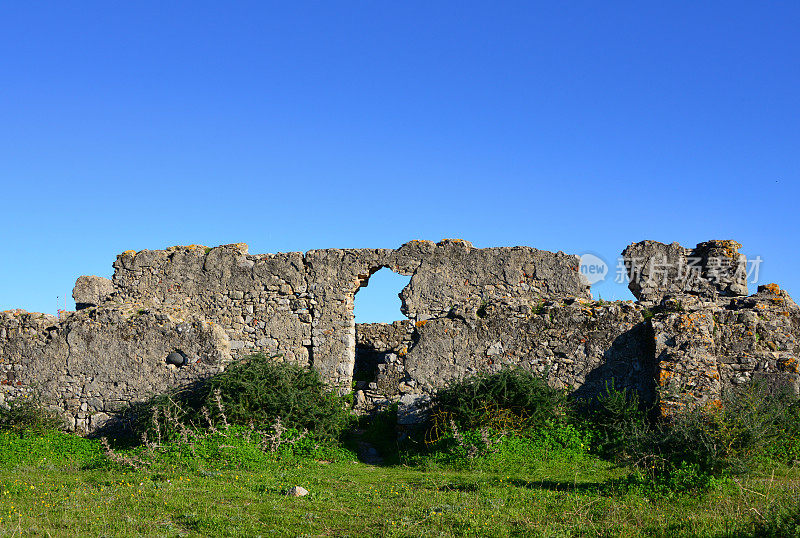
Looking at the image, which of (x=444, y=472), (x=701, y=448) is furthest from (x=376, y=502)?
(x=701, y=448)

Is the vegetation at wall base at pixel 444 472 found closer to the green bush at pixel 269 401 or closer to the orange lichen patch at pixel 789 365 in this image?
the green bush at pixel 269 401

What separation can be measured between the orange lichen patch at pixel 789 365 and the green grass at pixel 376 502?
7.82 ft

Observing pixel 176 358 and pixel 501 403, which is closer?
pixel 501 403

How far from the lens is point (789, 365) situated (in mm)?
10781

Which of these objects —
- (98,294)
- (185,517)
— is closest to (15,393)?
(98,294)

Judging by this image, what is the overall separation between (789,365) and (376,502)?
7303 millimetres

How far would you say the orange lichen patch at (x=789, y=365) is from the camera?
10750 mm

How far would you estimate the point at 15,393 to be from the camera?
1283 centimetres

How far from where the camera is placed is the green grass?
6.41m

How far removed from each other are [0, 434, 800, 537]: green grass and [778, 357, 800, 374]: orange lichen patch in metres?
2.38

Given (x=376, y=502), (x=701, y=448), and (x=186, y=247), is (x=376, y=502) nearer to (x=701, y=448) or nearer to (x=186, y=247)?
(x=701, y=448)

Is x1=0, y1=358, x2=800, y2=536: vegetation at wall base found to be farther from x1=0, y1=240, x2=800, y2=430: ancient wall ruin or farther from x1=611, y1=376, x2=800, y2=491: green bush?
x1=0, y1=240, x2=800, y2=430: ancient wall ruin

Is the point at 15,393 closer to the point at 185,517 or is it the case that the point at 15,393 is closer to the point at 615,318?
the point at 185,517

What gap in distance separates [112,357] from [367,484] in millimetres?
6384
